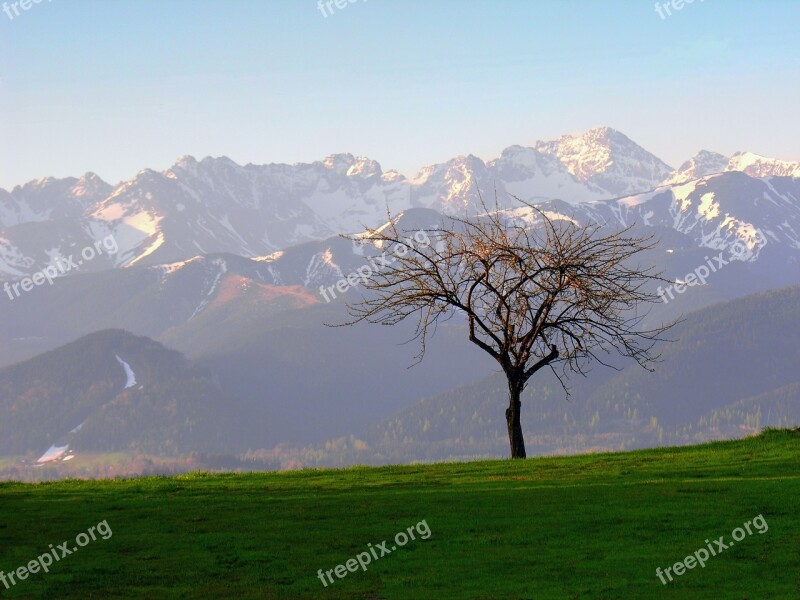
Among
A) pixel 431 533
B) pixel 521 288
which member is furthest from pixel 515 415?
pixel 431 533

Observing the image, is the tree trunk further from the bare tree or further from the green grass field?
the green grass field

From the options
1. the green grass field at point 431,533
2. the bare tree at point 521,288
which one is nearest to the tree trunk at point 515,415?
the bare tree at point 521,288

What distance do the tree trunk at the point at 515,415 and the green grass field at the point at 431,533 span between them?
24.5 feet

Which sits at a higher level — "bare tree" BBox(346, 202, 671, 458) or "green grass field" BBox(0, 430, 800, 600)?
"bare tree" BBox(346, 202, 671, 458)

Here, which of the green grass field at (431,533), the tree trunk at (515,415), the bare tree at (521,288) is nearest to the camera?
the green grass field at (431,533)

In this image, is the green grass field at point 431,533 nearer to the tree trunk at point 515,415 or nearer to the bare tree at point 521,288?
the tree trunk at point 515,415

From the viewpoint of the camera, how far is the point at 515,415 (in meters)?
49.1

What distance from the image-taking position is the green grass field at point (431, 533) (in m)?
24.7

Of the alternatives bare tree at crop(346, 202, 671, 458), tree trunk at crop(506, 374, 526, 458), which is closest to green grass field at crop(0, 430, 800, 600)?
tree trunk at crop(506, 374, 526, 458)

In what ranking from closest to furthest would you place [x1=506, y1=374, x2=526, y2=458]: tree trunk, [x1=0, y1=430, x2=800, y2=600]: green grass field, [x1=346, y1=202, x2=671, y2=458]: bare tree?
[x1=0, y1=430, x2=800, y2=600]: green grass field
[x1=346, y1=202, x2=671, y2=458]: bare tree
[x1=506, y1=374, x2=526, y2=458]: tree trunk

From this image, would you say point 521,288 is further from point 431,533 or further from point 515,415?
point 431,533

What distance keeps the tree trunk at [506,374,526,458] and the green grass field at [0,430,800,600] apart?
7.46 meters

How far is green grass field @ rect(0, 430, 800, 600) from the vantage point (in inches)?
971

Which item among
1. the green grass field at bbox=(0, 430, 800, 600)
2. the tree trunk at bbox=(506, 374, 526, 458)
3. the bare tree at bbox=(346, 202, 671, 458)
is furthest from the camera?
the tree trunk at bbox=(506, 374, 526, 458)
